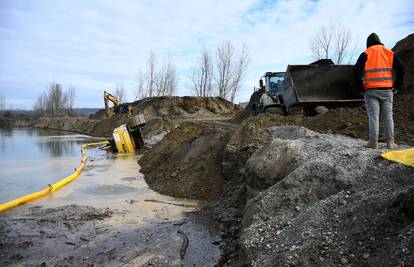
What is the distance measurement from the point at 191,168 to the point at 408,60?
1101cm

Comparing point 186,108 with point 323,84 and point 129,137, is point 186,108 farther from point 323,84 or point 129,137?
point 323,84

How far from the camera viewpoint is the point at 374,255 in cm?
311

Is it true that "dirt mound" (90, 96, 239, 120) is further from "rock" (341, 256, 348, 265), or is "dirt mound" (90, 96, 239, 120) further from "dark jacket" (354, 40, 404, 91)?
"rock" (341, 256, 348, 265)

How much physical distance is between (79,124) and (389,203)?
5548 cm

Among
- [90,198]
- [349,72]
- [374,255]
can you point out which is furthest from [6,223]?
[349,72]

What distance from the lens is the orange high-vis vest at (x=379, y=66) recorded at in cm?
597

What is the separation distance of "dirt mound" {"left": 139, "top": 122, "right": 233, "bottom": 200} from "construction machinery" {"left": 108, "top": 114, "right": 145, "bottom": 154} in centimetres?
495

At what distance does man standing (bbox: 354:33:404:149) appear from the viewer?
5.98 metres

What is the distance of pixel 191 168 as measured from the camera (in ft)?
32.6

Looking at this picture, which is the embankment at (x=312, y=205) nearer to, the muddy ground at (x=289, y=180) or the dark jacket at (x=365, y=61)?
the muddy ground at (x=289, y=180)

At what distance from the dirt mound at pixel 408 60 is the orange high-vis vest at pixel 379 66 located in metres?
9.78

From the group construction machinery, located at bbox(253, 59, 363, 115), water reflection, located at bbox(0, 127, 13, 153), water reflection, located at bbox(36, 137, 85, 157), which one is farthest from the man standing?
water reflection, located at bbox(0, 127, 13, 153)

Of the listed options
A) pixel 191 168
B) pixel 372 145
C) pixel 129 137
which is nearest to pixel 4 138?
pixel 129 137

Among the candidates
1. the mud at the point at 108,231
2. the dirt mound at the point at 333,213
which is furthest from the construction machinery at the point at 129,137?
the dirt mound at the point at 333,213
